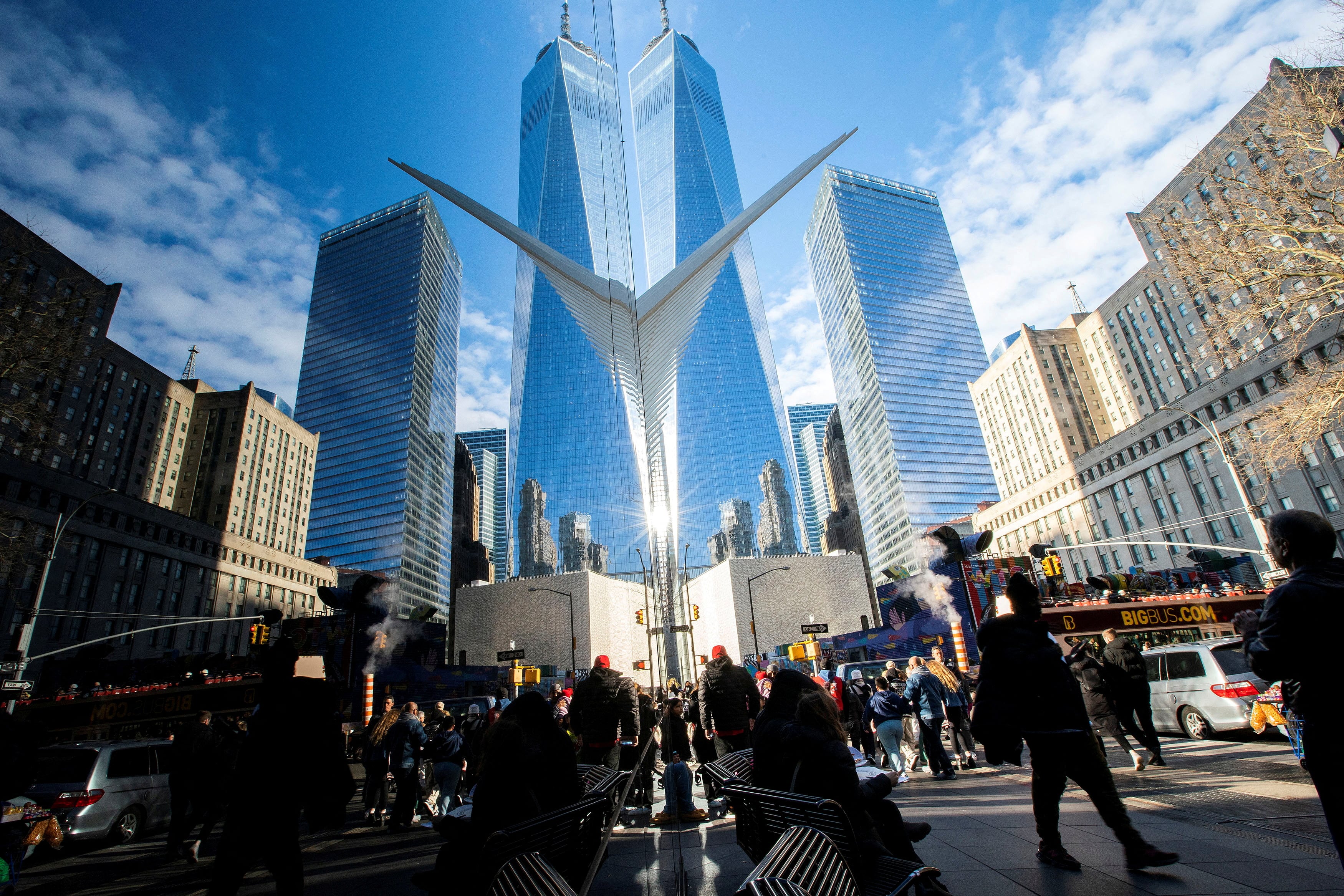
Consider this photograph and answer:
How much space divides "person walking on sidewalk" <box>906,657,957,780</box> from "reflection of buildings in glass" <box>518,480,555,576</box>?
9755cm

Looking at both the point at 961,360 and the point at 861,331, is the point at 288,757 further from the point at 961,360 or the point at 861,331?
the point at 961,360

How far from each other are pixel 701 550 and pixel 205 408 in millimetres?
76949

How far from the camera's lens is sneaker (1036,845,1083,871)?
3.73 meters

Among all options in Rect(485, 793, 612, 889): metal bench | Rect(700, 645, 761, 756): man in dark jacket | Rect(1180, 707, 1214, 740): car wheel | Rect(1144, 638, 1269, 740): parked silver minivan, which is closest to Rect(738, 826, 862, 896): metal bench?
Rect(485, 793, 612, 889): metal bench

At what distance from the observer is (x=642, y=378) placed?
895 cm

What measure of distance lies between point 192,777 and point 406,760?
2.61m

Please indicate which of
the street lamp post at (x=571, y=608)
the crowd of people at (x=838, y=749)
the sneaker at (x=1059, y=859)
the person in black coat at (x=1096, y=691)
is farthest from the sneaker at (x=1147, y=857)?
the street lamp post at (x=571, y=608)

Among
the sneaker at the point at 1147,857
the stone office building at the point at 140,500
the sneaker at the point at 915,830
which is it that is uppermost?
the stone office building at the point at 140,500

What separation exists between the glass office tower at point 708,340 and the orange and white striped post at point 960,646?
67.9 metres

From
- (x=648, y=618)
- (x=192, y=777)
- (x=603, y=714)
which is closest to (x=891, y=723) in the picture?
(x=603, y=714)

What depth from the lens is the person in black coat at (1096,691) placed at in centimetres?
786

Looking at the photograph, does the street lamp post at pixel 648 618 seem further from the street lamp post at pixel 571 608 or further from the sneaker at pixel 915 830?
the street lamp post at pixel 571 608

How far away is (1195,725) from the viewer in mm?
9883

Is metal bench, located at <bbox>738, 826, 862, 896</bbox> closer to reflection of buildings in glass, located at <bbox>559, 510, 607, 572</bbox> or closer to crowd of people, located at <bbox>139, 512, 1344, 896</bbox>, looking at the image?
crowd of people, located at <bbox>139, 512, 1344, 896</bbox>
